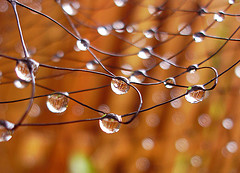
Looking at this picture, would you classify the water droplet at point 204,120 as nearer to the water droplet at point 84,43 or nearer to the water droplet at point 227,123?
the water droplet at point 227,123

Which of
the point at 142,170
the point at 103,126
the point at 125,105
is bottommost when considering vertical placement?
the point at 103,126

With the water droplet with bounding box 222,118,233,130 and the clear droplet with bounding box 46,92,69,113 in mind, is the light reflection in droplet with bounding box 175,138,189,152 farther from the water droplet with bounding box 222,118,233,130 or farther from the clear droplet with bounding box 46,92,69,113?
the clear droplet with bounding box 46,92,69,113

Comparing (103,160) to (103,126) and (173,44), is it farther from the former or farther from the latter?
(103,126)

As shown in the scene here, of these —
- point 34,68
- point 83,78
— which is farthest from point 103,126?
point 83,78

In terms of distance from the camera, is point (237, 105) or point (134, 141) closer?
point (237, 105)

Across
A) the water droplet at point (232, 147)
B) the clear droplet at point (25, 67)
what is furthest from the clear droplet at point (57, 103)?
the water droplet at point (232, 147)

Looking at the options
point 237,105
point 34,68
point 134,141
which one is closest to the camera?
point 34,68

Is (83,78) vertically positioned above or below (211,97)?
above
